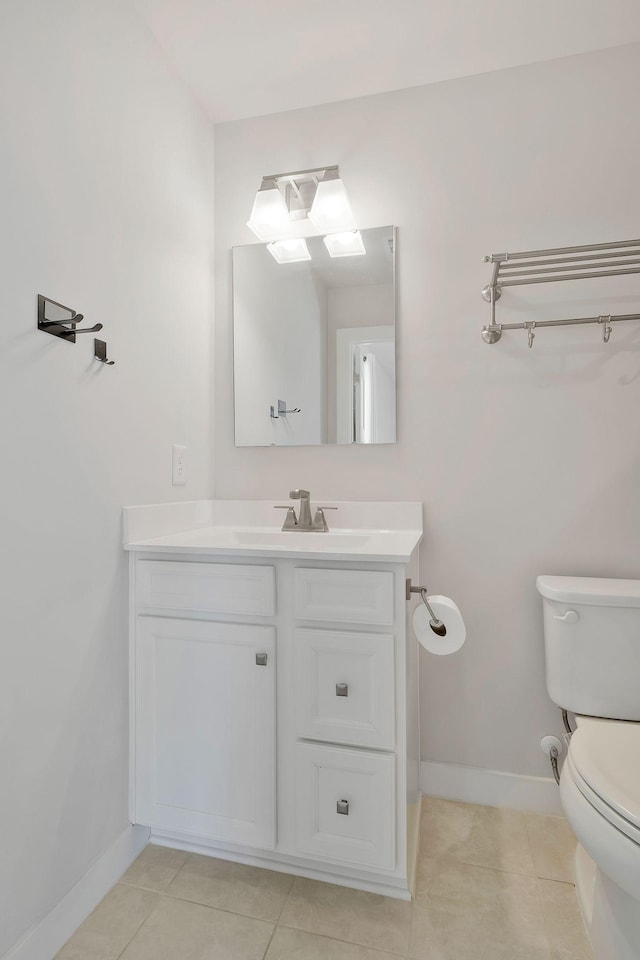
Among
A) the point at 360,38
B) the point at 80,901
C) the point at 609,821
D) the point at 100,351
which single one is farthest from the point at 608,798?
the point at 360,38

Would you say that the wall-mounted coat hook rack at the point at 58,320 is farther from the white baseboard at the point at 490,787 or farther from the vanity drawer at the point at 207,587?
the white baseboard at the point at 490,787

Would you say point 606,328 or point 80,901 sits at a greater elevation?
point 606,328

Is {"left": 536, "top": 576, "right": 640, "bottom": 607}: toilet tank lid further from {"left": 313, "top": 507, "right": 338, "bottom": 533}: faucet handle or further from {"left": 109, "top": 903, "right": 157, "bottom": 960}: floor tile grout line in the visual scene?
{"left": 109, "top": 903, "right": 157, "bottom": 960}: floor tile grout line

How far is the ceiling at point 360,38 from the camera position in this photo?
147cm

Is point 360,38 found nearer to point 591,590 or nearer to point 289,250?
point 289,250

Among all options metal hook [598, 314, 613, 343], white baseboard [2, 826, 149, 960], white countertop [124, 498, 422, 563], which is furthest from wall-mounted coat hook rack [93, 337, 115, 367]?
metal hook [598, 314, 613, 343]

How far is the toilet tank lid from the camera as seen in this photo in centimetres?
136

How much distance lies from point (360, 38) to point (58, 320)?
1.28 m

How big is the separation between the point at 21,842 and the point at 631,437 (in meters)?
1.85

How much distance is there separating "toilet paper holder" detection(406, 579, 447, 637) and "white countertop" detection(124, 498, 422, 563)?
0.10 metres

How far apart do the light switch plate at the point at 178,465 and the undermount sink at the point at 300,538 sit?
0.25 meters

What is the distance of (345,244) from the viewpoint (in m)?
1.79

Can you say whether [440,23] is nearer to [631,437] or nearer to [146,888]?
[631,437]

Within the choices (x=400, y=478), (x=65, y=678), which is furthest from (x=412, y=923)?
(x=400, y=478)
